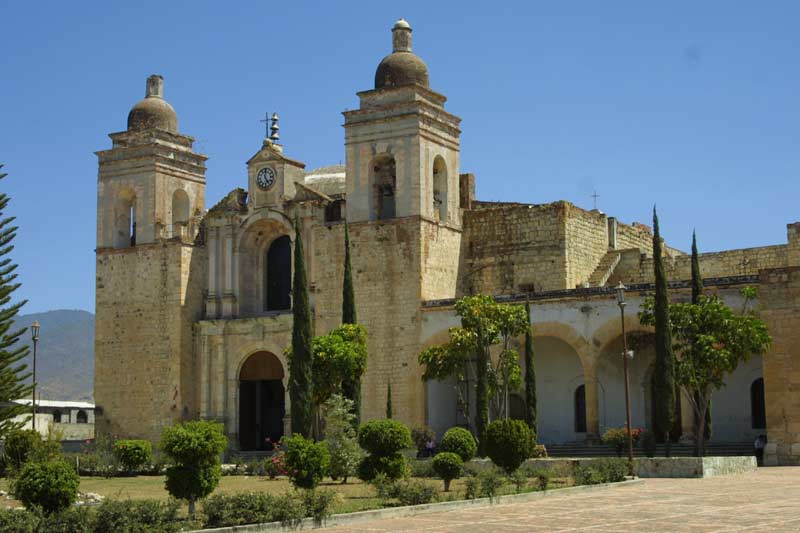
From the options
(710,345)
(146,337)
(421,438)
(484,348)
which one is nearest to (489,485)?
(710,345)

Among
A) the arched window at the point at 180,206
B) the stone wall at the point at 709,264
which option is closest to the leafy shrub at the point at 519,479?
the stone wall at the point at 709,264

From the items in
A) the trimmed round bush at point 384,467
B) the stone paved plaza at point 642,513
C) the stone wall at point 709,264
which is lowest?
the stone paved plaza at point 642,513

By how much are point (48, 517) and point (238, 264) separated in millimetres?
26634

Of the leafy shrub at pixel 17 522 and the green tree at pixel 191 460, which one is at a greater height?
the green tree at pixel 191 460

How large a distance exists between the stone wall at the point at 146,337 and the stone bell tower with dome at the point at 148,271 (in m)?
0.04

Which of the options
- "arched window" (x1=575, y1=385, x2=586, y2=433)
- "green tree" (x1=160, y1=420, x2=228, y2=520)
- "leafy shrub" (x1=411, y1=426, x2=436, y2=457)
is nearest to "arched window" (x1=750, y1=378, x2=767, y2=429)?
"arched window" (x1=575, y1=385, x2=586, y2=433)

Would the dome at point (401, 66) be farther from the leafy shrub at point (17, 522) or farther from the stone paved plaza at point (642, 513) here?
the leafy shrub at point (17, 522)

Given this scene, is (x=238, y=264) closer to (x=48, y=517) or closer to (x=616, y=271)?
(x=616, y=271)

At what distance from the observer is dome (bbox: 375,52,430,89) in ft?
127

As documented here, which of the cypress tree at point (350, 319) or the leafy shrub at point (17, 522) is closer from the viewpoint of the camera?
the leafy shrub at point (17, 522)

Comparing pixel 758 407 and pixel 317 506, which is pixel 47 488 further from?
pixel 758 407

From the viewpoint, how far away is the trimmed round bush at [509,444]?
24.0 m

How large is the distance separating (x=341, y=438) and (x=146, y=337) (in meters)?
15.6

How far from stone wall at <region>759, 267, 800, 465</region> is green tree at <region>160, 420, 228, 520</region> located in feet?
53.4
